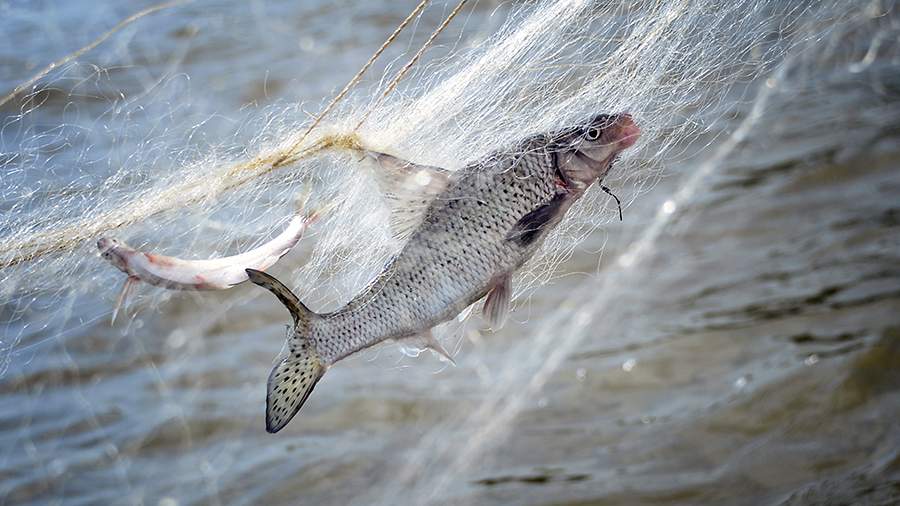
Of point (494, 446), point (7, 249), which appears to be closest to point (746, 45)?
point (7, 249)

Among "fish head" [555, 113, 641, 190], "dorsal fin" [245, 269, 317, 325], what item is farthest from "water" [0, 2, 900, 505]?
"fish head" [555, 113, 641, 190]

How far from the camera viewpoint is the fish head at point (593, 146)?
1795 millimetres

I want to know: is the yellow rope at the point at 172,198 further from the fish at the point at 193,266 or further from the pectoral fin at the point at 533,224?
the pectoral fin at the point at 533,224

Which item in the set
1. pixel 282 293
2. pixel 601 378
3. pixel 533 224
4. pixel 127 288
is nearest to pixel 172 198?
pixel 127 288

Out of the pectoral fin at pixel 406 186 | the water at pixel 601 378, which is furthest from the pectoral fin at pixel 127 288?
the water at pixel 601 378

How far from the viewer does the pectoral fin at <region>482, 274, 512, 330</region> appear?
6.21 ft

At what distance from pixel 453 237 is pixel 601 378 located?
9.91ft

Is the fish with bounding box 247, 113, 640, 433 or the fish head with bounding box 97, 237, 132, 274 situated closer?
the fish with bounding box 247, 113, 640, 433

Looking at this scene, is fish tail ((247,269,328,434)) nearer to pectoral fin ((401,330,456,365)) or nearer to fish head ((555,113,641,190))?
pectoral fin ((401,330,456,365))

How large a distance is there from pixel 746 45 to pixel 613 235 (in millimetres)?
2999

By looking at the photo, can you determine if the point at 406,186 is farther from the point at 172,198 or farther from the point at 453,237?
the point at 172,198

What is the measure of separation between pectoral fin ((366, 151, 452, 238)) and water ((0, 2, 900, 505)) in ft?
4.58

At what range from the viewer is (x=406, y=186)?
1841mm

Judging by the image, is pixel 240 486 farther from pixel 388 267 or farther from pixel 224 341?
pixel 388 267
